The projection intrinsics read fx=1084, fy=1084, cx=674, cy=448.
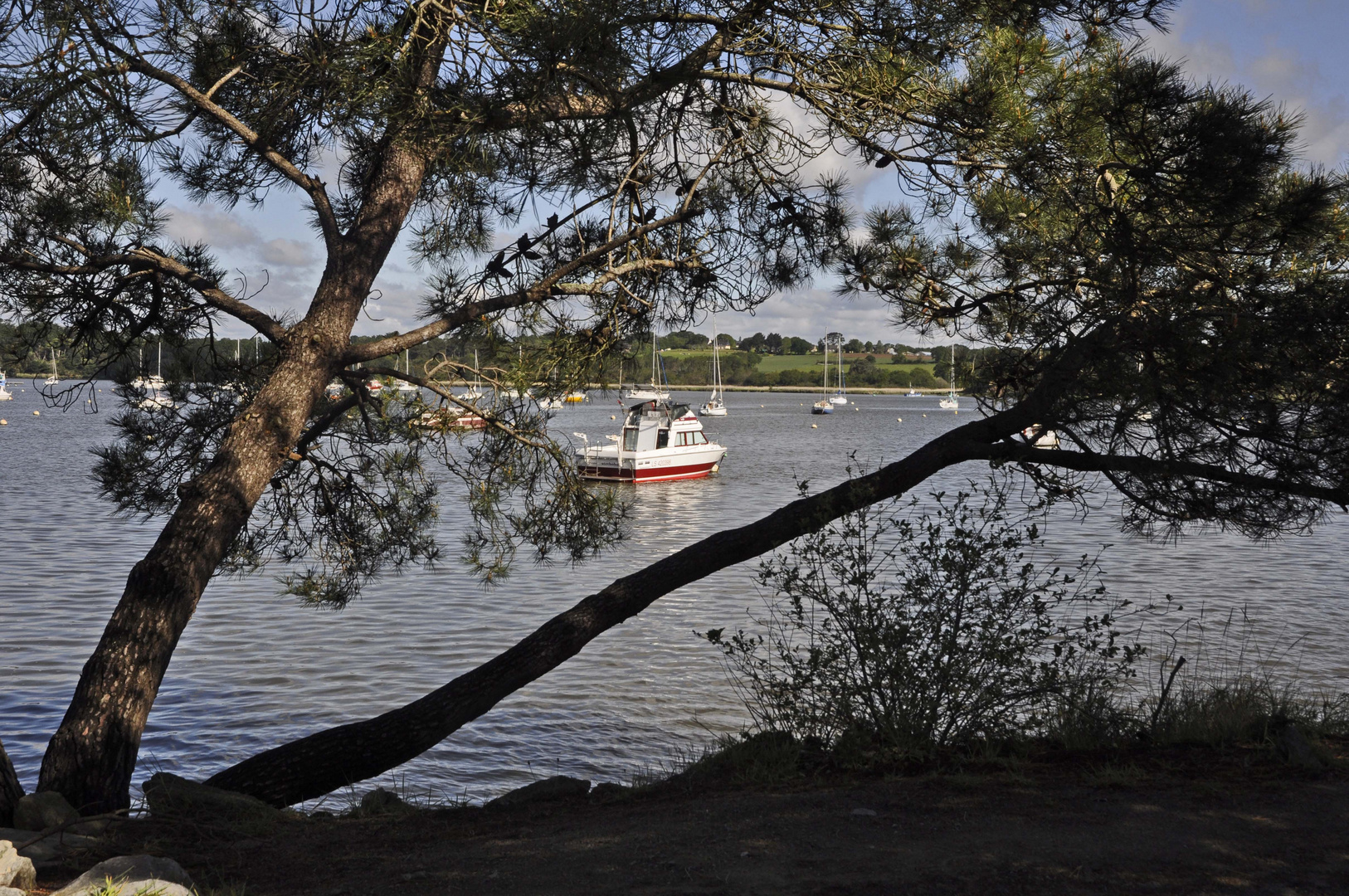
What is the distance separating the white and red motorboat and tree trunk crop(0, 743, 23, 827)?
27.5 m

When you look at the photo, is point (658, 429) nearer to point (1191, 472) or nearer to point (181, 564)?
point (181, 564)

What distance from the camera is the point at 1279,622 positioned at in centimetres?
1342

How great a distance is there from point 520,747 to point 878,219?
18.8 ft

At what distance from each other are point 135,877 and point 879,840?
2.47m

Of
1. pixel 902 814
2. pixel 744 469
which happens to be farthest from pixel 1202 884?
pixel 744 469

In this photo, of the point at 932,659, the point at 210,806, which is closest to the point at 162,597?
the point at 210,806

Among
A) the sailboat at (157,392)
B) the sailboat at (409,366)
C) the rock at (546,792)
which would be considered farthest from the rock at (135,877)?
the sailboat at (157,392)

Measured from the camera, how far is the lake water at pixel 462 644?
9.26m

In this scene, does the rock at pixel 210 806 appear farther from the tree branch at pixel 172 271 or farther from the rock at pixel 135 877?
the tree branch at pixel 172 271

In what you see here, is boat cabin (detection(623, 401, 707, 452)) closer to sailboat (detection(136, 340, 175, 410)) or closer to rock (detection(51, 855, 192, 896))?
sailboat (detection(136, 340, 175, 410))

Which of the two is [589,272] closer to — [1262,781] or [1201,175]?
[1201,175]

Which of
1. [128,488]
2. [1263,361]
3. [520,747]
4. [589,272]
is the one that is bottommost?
[520,747]

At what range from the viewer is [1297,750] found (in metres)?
4.72

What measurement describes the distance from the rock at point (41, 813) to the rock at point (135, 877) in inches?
40.5
